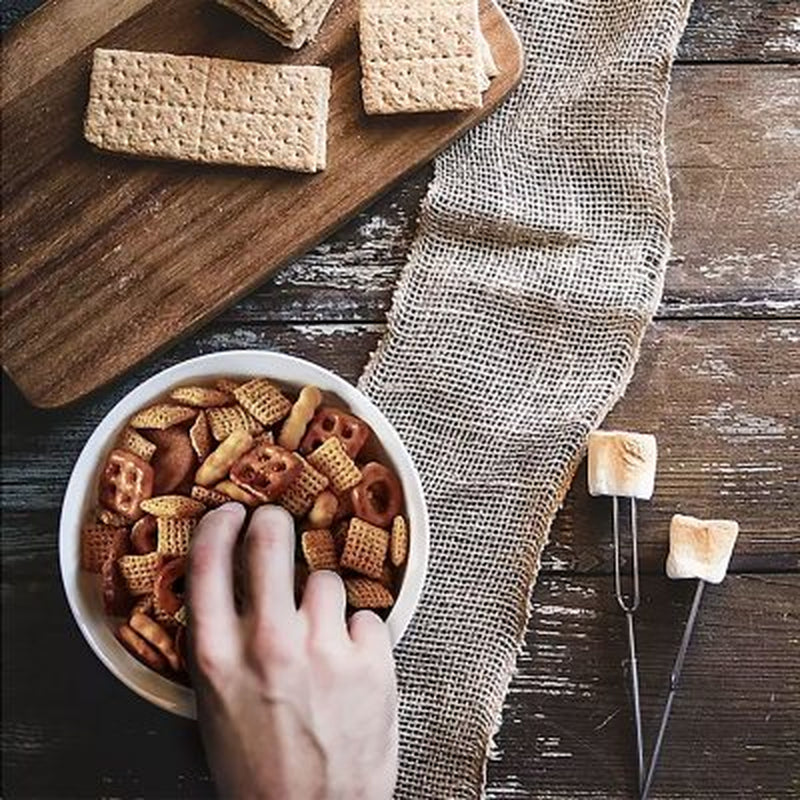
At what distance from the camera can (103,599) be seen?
1.25 meters

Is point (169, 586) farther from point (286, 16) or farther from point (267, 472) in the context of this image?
point (286, 16)

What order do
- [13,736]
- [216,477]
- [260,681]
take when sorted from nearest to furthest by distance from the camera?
1. [260,681]
2. [216,477]
3. [13,736]

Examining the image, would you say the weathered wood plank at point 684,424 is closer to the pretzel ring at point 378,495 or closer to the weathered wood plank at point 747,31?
the pretzel ring at point 378,495

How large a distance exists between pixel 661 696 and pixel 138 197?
26.8 inches

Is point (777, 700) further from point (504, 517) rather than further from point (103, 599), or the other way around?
point (103, 599)

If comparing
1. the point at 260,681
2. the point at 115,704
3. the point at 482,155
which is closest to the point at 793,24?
the point at 482,155

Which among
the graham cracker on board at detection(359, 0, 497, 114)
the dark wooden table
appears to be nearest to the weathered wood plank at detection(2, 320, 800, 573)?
the dark wooden table

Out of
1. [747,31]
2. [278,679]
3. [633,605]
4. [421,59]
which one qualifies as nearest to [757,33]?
[747,31]

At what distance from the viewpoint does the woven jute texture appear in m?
1.33

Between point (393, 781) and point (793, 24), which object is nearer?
point (393, 781)

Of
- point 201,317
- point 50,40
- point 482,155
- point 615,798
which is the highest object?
point 50,40

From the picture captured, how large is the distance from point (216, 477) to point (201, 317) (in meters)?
0.17

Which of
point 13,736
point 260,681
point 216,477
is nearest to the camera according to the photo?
point 260,681

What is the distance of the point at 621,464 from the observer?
1324mm
